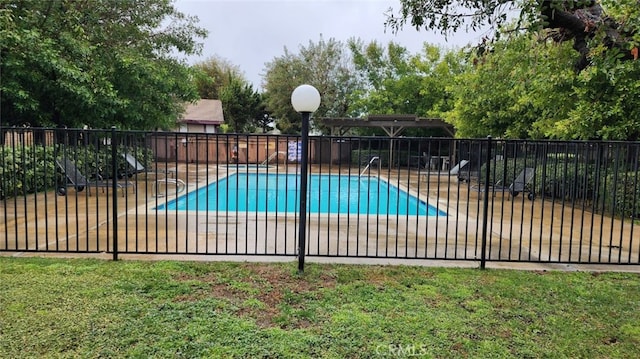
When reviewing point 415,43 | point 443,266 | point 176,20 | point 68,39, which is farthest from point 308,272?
point 415,43

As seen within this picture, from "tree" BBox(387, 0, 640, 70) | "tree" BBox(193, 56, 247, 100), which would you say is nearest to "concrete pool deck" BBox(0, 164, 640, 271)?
"tree" BBox(387, 0, 640, 70)

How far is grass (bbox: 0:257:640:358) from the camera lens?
2710mm

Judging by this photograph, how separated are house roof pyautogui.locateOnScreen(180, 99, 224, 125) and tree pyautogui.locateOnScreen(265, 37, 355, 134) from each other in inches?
148

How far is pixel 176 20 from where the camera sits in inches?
484

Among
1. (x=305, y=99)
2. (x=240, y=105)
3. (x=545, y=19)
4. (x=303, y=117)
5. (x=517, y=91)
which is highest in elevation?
(x=240, y=105)

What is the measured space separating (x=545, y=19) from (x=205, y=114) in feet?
81.4

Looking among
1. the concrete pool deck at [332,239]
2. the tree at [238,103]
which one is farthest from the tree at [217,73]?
the concrete pool deck at [332,239]

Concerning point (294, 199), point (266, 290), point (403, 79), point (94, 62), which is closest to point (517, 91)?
point (294, 199)

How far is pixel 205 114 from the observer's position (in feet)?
85.4

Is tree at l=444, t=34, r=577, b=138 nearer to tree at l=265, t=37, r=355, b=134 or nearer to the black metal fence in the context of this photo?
the black metal fence

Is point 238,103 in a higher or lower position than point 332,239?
higher

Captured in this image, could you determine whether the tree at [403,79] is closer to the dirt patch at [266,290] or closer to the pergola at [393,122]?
the pergola at [393,122]

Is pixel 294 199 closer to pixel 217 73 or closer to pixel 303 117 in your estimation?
pixel 303 117

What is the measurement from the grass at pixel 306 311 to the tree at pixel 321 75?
2095 centimetres
